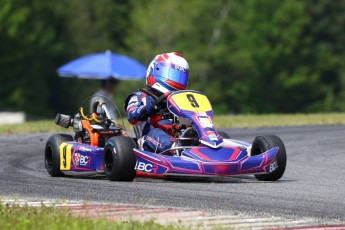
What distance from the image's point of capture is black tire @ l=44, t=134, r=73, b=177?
11.5 meters

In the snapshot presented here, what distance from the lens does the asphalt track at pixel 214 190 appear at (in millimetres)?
8188

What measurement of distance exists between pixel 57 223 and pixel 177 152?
385 centimetres

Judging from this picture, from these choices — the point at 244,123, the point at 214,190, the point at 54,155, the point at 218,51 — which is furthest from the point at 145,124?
the point at 218,51

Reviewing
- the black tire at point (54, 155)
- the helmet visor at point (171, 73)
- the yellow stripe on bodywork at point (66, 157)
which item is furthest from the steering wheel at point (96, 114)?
the helmet visor at point (171, 73)

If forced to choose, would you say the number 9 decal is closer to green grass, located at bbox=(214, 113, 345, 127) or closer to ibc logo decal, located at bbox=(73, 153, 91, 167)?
ibc logo decal, located at bbox=(73, 153, 91, 167)

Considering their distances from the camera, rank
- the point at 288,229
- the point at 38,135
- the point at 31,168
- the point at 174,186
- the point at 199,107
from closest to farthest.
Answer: the point at 288,229, the point at 174,186, the point at 199,107, the point at 31,168, the point at 38,135

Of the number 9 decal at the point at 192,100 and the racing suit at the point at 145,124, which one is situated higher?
the number 9 decal at the point at 192,100

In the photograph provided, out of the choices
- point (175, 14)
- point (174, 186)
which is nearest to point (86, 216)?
point (174, 186)

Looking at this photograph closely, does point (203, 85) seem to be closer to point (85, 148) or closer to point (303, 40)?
point (303, 40)

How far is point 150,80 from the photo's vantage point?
452 inches

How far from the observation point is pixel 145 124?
11.2 metres

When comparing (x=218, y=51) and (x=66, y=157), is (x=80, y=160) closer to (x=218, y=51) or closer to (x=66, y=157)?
(x=66, y=157)

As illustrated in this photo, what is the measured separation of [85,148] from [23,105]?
54.1 m

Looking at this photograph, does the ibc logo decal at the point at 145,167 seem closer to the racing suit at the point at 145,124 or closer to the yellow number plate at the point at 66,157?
the racing suit at the point at 145,124
